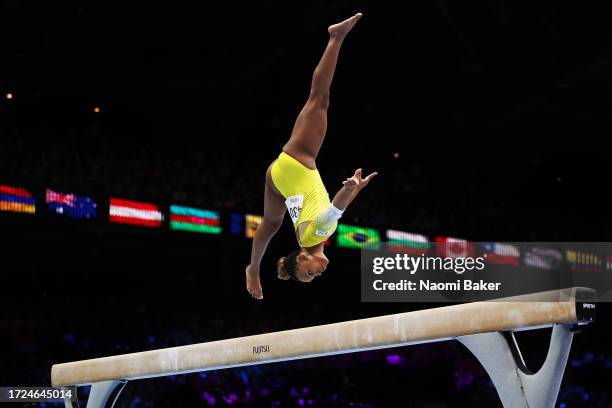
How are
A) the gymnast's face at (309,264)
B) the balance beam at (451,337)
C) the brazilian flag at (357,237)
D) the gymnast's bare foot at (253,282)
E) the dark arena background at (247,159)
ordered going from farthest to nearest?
the brazilian flag at (357,237) < the dark arena background at (247,159) < the gymnast's bare foot at (253,282) < the gymnast's face at (309,264) < the balance beam at (451,337)

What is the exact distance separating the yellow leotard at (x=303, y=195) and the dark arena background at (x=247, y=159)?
7598mm

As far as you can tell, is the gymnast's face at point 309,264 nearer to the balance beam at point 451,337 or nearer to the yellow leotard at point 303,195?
the yellow leotard at point 303,195

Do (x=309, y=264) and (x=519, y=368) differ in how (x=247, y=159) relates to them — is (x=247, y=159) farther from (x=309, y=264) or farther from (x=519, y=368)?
(x=519, y=368)

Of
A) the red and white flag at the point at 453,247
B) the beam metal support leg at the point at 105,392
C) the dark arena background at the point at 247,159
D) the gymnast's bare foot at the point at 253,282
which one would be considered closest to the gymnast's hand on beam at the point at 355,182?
the gymnast's bare foot at the point at 253,282

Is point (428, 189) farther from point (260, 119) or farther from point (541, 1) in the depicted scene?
point (541, 1)

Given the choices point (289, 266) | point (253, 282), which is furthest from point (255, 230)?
point (289, 266)

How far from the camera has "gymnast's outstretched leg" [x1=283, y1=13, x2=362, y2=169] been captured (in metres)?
4.88

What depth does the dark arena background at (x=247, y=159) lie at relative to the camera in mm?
12766

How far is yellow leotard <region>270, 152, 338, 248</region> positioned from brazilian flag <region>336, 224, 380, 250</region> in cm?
936

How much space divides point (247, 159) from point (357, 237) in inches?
149

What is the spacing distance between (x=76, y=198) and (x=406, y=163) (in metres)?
9.03

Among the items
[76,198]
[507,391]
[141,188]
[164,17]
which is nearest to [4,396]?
[507,391]

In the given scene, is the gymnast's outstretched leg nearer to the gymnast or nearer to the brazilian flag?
the gymnast

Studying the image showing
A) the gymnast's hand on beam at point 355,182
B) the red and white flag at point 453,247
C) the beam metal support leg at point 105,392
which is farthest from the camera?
the red and white flag at point 453,247
